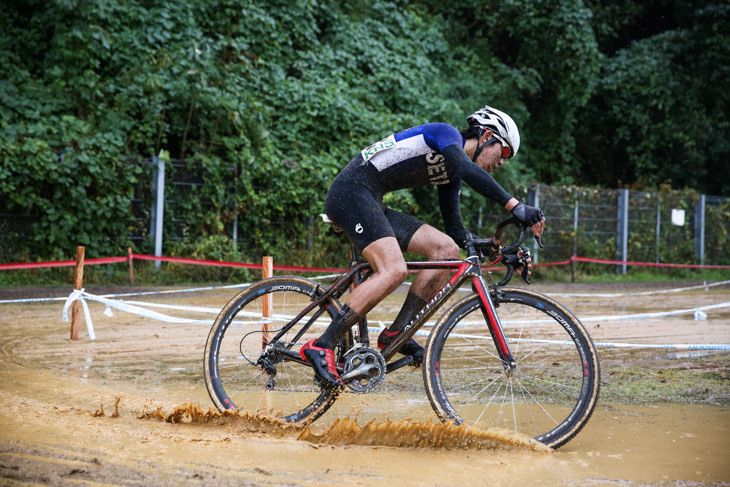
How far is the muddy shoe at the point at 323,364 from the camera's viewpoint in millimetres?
4176

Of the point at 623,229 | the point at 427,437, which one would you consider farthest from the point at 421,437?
the point at 623,229

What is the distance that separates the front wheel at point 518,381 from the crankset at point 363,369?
281 mm

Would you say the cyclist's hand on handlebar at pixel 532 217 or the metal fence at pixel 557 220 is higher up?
the metal fence at pixel 557 220

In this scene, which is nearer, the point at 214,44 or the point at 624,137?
the point at 214,44

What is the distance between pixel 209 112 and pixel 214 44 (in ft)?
6.60

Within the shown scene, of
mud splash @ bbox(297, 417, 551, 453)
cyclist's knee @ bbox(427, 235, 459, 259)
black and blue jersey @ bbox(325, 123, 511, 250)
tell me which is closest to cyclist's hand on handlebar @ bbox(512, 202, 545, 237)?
black and blue jersey @ bbox(325, 123, 511, 250)

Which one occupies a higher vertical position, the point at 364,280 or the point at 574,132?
the point at 574,132

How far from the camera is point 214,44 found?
54.0 feet

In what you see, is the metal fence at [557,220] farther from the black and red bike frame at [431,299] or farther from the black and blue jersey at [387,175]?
the black and blue jersey at [387,175]

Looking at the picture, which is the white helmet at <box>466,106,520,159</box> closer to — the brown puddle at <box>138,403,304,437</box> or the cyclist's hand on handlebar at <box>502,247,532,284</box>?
the cyclist's hand on handlebar at <box>502,247,532,284</box>

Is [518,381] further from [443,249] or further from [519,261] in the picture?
[443,249]

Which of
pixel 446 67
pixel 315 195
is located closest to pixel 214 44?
pixel 315 195

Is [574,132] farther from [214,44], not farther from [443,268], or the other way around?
[443,268]

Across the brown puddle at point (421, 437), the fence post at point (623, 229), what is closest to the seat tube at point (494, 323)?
the brown puddle at point (421, 437)
